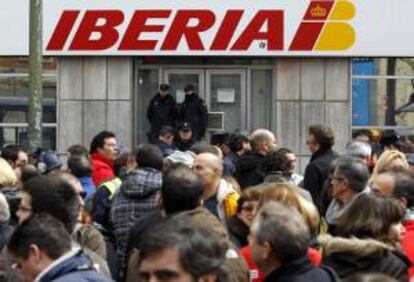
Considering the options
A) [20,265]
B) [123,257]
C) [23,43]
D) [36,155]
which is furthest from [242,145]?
[20,265]

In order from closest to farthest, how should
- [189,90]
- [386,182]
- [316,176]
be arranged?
[386,182] → [316,176] → [189,90]

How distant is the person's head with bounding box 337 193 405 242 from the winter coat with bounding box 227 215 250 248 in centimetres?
133

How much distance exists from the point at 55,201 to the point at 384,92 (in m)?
16.4

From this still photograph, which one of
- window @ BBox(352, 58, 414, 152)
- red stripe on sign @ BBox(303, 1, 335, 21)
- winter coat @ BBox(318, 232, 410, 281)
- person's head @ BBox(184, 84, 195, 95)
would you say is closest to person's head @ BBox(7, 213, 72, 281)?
winter coat @ BBox(318, 232, 410, 281)

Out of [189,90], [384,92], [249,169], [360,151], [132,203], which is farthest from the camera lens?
[384,92]

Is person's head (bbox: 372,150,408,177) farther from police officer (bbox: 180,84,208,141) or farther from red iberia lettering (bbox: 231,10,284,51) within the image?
red iberia lettering (bbox: 231,10,284,51)

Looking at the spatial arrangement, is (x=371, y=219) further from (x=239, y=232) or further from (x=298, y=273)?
(x=239, y=232)

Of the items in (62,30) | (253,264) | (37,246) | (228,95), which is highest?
(62,30)

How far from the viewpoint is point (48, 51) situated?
22.2 m

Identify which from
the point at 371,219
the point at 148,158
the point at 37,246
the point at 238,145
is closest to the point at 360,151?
the point at 238,145

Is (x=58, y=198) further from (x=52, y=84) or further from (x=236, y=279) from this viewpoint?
(x=52, y=84)

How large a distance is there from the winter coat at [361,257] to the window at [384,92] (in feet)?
53.4

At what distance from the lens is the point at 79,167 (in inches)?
435

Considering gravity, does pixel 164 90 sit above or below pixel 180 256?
above
